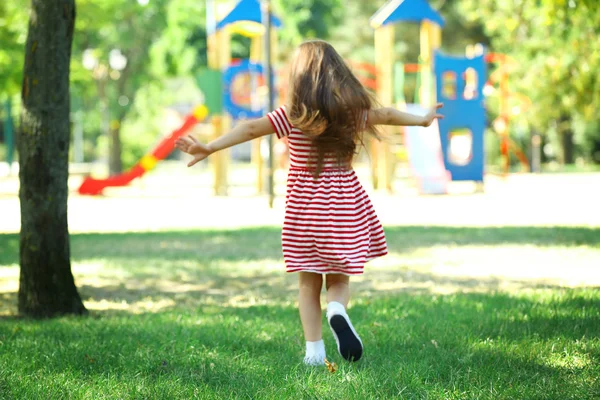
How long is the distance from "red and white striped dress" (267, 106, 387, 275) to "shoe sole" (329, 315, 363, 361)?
0.24 m

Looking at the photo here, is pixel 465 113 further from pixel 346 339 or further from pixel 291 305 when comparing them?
pixel 346 339

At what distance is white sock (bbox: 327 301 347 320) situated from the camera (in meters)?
3.97

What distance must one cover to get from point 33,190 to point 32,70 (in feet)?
2.76

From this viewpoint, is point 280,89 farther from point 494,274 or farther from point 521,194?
point 494,274

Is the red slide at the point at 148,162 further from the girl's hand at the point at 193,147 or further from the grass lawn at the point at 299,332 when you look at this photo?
the girl's hand at the point at 193,147

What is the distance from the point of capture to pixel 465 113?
21.8 metres

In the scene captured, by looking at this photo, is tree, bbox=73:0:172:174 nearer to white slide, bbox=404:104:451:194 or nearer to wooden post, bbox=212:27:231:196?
wooden post, bbox=212:27:231:196

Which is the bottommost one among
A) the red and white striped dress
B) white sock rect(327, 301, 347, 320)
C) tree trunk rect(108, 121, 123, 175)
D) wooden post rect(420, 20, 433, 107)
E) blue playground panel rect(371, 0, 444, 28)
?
white sock rect(327, 301, 347, 320)

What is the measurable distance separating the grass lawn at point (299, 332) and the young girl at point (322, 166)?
17.9 inches

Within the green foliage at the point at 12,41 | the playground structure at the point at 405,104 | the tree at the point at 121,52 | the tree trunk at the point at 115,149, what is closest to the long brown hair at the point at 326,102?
the playground structure at the point at 405,104

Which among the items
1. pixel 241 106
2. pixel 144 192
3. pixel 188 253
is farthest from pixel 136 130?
pixel 188 253

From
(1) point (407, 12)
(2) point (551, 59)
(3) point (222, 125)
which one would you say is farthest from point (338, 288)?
(2) point (551, 59)

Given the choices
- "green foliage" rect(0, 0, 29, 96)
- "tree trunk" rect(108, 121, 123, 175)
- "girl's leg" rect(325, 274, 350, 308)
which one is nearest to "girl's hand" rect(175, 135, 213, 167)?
"girl's leg" rect(325, 274, 350, 308)

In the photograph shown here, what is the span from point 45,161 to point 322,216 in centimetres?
274
